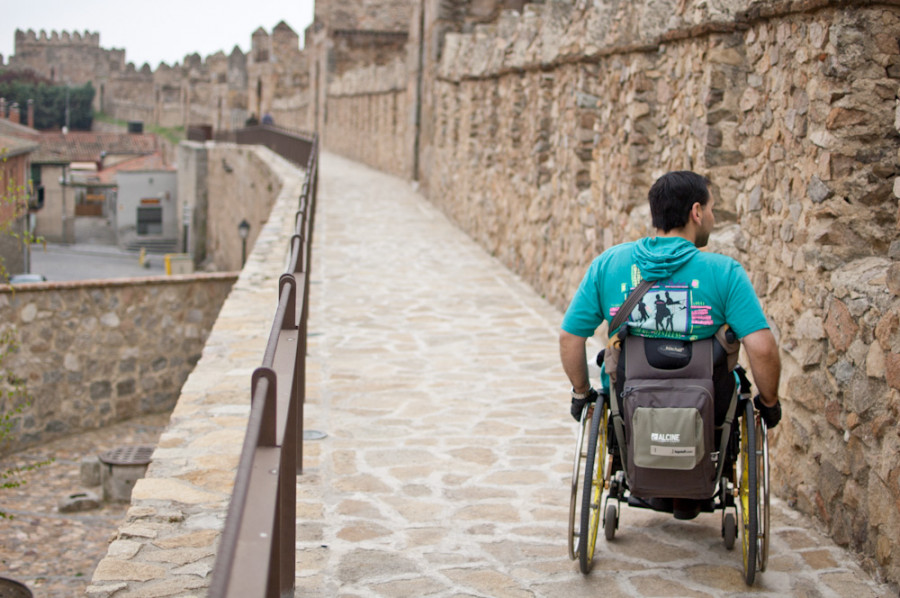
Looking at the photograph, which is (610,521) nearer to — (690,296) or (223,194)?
(690,296)

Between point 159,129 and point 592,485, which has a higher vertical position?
point 159,129

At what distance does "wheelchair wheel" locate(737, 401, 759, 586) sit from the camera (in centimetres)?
363

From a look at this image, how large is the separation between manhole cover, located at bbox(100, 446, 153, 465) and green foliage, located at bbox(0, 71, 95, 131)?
61.5m

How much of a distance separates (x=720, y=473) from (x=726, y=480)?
0.19 metres

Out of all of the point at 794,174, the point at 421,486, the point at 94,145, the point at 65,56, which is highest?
the point at 65,56

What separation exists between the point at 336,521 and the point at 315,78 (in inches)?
1393

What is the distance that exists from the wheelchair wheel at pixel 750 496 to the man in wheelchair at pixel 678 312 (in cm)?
10

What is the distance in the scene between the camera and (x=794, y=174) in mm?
4973

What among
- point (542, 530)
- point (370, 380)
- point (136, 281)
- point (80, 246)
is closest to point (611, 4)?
point (370, 380)

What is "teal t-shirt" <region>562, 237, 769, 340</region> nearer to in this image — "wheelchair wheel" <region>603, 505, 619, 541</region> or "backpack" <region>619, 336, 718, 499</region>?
"backpack" <region>619, 336, 718, 499</region>

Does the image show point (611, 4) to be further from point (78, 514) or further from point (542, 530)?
point (78, 514)

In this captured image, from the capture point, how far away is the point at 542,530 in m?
4.50

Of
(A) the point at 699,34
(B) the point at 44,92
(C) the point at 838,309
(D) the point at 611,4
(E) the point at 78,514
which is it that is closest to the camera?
(C) the point at 838,309

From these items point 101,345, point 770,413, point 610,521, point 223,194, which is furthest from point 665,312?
point 223,194
